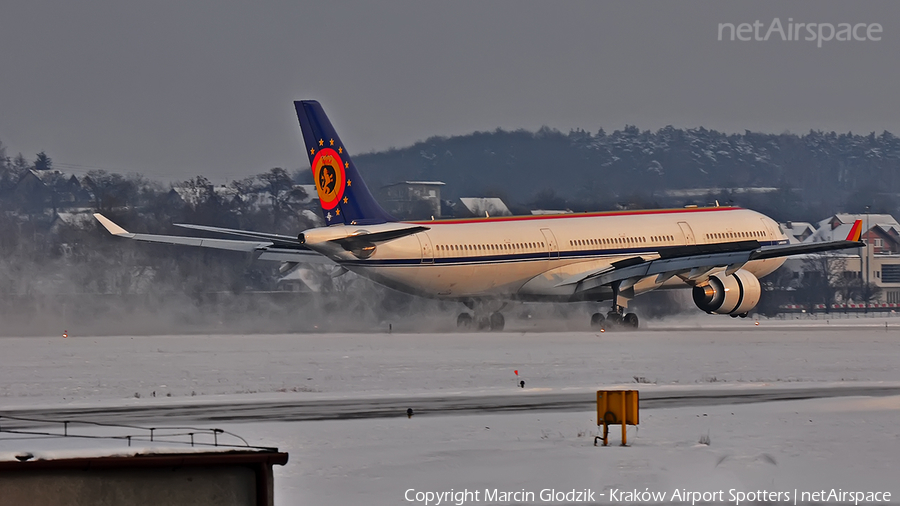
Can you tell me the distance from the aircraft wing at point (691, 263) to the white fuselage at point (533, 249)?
795 millimetres

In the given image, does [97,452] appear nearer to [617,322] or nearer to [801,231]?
[617,322]

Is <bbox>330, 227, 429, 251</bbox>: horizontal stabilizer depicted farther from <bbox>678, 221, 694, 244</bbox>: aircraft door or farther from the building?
the building

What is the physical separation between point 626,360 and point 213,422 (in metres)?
17.2

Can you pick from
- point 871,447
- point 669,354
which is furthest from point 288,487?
point 669,354

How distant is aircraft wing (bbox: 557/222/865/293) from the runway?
23664 mm

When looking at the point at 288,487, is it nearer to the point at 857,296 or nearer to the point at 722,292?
the point at 722,292

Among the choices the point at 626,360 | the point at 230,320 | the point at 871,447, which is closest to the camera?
the point at 871,447

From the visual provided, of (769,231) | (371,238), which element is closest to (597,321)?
(769,231)

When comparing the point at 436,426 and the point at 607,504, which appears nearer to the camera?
the point at 607,504

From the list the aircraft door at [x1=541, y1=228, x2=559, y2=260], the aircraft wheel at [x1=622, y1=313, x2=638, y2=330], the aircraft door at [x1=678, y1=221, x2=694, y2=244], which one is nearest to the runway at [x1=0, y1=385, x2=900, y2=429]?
the aircraft wheel at [x1=622, y1=313, x2=638, y2=330]

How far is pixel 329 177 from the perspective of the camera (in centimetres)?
4994

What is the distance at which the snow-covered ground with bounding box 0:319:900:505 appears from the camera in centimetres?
1577

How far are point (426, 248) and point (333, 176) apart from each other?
4511 millimetres

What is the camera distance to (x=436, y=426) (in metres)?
20.7
